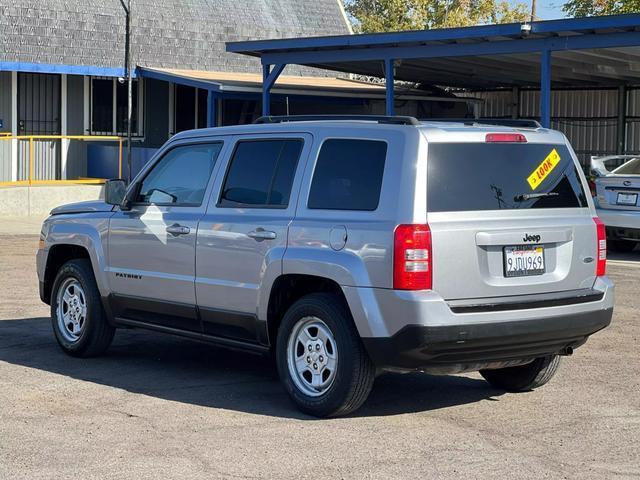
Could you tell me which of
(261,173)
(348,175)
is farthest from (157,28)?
(348,175)

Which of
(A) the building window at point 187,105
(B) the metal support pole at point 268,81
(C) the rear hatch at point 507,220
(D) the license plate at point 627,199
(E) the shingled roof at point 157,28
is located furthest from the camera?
(A) the building window at point 187,105

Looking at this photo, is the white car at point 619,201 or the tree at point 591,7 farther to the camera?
the tree at point 591,7

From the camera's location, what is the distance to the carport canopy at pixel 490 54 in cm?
1892

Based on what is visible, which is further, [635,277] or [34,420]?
[635,277]

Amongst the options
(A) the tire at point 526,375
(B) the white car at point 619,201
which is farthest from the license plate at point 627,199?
(A) the tire at point 526,375

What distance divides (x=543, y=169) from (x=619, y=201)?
31.7 feet

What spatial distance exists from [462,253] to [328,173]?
1.06 meters

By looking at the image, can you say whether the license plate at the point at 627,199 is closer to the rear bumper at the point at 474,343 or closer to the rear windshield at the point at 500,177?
the rear windshield at the point at 500,177

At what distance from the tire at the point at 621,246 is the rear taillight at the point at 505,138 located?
426 inches

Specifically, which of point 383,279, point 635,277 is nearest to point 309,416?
point 383,279

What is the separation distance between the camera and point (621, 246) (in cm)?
1820

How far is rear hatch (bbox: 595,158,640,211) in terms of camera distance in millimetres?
16734

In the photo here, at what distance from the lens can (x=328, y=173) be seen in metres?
7.57

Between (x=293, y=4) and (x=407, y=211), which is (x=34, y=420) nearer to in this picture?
(x=407, y=211)
